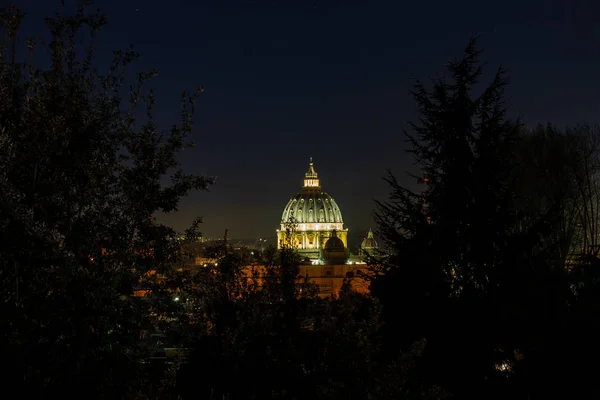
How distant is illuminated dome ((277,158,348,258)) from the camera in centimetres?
10675

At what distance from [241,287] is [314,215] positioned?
96671mm

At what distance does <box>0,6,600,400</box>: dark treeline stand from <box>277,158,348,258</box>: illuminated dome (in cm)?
9034

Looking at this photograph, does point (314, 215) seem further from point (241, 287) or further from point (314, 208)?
point (241, 287)

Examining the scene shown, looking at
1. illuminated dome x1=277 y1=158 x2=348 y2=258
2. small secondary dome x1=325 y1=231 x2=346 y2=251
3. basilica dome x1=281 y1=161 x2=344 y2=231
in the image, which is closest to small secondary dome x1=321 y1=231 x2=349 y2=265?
small secondary dome x1=325 y1=231 x2=346 y2=251

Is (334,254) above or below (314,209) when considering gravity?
below

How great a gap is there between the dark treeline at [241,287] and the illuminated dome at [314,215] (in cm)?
9034

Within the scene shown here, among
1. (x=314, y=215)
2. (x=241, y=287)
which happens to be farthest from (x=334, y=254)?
(x=241, y=287)

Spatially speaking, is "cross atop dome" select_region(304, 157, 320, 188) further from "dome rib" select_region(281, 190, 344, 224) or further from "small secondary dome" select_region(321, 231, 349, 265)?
"small secondary dome" select_region(321, 231, 349, 265)

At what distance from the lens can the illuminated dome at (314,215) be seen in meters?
107

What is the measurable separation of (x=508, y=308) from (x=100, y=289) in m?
6.56

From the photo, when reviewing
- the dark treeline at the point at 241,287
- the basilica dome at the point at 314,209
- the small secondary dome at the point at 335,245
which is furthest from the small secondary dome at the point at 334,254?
the dark treeline at the point at 241,287

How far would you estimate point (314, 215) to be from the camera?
110062 millimetres

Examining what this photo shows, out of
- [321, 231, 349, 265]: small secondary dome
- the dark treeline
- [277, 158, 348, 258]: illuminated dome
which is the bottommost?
the dark treeline

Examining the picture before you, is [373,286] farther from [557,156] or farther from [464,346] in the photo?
[557,156]
